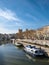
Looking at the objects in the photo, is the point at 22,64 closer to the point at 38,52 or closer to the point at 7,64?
the point at 7,64

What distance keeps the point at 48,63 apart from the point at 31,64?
313 cm

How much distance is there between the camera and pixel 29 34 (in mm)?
126188

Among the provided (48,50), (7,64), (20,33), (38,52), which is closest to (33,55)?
(38,52)

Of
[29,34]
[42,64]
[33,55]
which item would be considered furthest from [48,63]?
[29,34]

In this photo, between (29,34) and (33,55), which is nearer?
(33,55)

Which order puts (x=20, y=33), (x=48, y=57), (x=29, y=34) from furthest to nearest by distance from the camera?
(x=20, y=33), (x=29, y=34), (x=48, y=57)

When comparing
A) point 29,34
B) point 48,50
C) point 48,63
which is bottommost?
point 48,63

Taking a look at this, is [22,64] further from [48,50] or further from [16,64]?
[48,50]

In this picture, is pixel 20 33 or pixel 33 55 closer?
pixel 33 55

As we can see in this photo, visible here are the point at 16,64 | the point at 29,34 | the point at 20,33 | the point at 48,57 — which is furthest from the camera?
the point at 20,33

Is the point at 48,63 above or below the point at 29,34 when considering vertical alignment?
below

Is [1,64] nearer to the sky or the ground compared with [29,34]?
nearer to the ground

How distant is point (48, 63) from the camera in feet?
85.4

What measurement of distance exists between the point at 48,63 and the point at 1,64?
809cm
